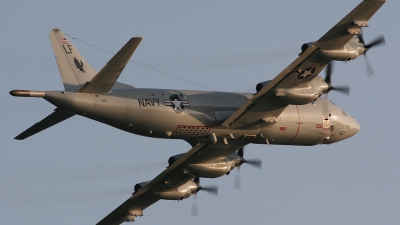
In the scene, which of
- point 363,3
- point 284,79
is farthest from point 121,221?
point 363,3

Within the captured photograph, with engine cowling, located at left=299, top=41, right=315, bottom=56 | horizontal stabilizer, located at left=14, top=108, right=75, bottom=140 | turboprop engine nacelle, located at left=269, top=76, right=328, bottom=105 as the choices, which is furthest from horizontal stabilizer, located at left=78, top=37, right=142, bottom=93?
engine cowling, located at left=299, top=41, right=315, bottom=56

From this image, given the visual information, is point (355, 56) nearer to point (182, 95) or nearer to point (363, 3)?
point (363, 3)

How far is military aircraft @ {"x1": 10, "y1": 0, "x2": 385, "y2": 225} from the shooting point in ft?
168

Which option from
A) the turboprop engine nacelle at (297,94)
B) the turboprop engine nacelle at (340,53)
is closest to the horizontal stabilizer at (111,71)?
the turboprop engine nacelle at (297,94)

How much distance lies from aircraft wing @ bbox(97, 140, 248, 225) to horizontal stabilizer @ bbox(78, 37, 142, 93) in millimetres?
8757

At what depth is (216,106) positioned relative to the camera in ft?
181

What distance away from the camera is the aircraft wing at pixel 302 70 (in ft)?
168

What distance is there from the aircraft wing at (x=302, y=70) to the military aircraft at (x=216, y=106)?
5cm

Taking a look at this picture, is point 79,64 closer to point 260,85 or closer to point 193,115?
point 193,115

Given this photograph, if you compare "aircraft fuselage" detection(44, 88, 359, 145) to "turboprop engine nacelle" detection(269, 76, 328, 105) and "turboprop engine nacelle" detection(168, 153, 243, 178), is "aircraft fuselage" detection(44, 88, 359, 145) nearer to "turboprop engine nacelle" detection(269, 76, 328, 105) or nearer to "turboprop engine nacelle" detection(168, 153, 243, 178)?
"turboprop engine nacelle" detection(269, 76, 328, 105)

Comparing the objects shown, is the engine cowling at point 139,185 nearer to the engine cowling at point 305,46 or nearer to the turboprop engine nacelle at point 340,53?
the engine cowling at point 305,46

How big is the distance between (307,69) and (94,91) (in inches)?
449

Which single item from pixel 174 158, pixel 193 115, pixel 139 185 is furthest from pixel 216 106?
pixel 139 185

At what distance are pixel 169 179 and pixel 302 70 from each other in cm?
1293
